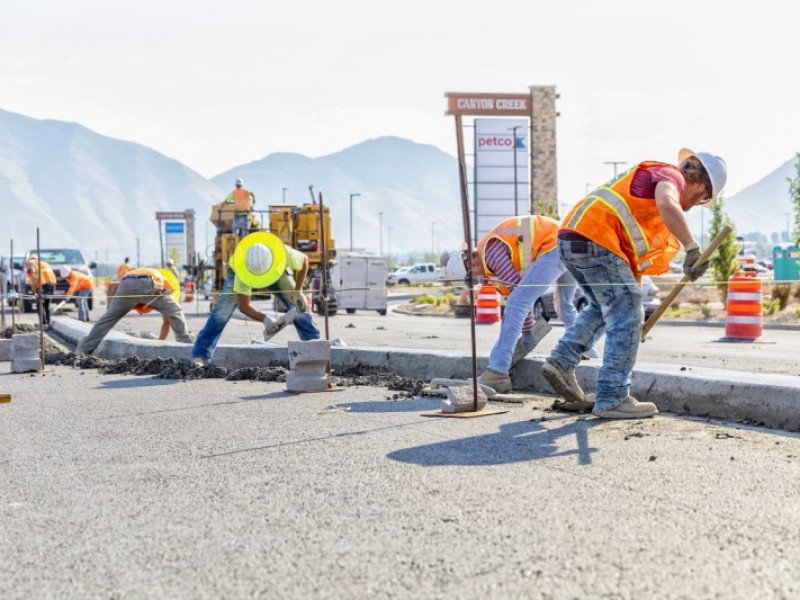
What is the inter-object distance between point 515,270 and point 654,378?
1550 millimetres

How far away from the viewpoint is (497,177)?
45906 millimetres

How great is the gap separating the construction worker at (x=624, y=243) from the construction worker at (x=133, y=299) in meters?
7.76

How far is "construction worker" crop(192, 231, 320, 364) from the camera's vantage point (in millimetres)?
11773

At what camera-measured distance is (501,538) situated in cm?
404

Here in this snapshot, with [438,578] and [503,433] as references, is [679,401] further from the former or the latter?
[438,578]

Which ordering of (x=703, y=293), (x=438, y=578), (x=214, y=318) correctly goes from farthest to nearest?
(x=703, y=293) < (x=214, y=318) < (x=438, y=578)

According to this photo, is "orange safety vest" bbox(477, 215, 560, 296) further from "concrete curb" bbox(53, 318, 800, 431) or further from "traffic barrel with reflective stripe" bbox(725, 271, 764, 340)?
"traffic barrel with reflective stripe" bbox(725, 271, 764, 340)

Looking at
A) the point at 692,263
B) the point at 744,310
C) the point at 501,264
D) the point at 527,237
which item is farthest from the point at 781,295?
the point at 692,263

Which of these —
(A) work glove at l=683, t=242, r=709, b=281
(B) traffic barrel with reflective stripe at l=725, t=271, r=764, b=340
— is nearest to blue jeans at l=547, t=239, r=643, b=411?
(A) work glove at l=683, t=242, r=709, b=281

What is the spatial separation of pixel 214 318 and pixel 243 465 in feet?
20.2

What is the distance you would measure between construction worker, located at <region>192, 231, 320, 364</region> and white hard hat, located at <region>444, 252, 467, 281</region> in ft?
7.49

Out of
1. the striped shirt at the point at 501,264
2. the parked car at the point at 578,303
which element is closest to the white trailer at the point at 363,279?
the parked car at the point at 578,303

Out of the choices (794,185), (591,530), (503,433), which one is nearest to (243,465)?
(503,433)

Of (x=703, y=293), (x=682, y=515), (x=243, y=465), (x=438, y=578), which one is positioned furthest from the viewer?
(x=703, y=293)
